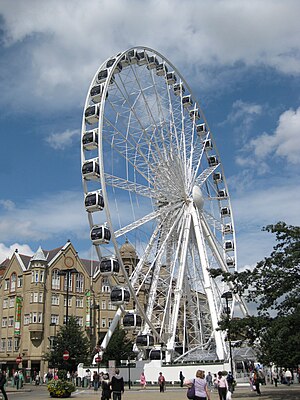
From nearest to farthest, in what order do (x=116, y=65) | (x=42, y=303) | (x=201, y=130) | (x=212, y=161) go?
(x=116, y=65), (x=201, y=130), (x=212, y=161), (x=42, y=303)

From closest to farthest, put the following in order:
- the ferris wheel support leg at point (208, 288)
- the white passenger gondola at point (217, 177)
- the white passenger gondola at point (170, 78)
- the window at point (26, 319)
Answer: the ferris wheel support leg at point (208, 288)
the white passenger gondola at point (170, 78)
the white passenger gondola at point (217, 177)
the window at point (26, 319)

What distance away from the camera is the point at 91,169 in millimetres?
38812

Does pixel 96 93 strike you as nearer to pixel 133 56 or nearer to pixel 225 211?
pixel 133 56

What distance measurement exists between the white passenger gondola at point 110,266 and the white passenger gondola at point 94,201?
3.80 meters

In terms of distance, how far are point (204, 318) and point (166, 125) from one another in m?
21.3

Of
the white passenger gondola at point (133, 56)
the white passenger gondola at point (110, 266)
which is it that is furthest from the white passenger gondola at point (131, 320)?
the white passenger gondola at point (133, 56)

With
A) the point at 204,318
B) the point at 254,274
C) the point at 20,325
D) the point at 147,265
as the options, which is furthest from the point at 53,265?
the point at 254,274

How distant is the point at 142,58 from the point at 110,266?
19148mm

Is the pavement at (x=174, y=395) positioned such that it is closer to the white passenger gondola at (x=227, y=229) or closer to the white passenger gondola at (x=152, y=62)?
the white passenger gondola at (x=227, y=229)

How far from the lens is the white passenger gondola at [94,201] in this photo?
3822 cm

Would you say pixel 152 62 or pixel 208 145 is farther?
pixel 208 145

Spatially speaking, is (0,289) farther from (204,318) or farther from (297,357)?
(297,357)

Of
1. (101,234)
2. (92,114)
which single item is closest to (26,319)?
(101,234)

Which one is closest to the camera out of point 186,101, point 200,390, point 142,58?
point 200,390
